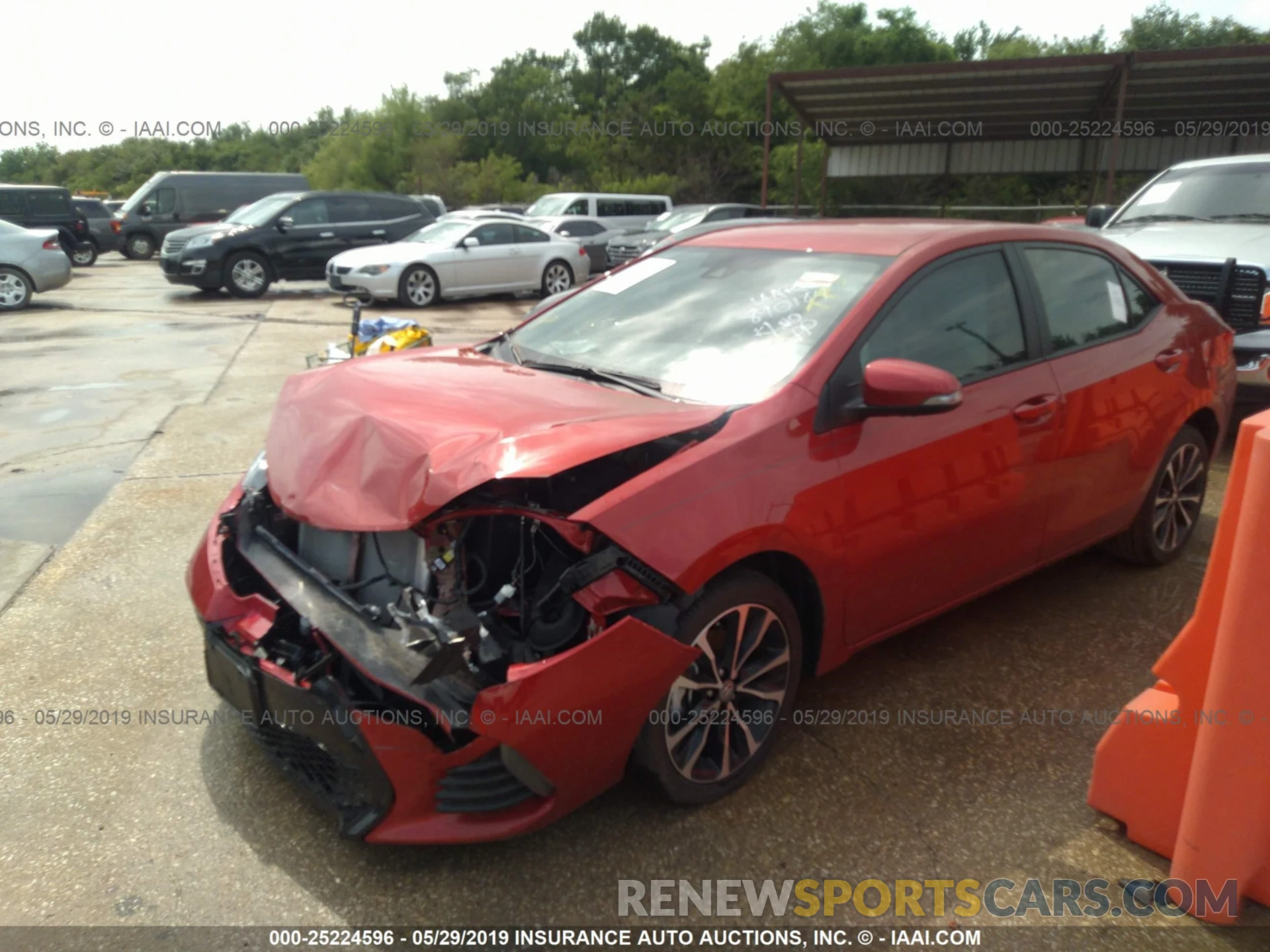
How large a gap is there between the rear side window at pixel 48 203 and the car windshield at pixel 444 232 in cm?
1053

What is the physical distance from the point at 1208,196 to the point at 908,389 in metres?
6.59

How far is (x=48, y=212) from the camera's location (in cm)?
2130

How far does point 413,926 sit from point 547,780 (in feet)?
1.58

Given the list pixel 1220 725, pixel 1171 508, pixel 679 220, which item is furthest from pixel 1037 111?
pixel 1220 725

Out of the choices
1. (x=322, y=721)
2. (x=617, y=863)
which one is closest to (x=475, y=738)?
(x=322, y=721)

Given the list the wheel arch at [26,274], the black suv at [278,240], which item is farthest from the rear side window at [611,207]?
the wheel arch at [26,274]

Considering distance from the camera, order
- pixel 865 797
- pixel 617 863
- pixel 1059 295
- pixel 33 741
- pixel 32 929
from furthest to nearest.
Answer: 1. pixel 1059 295
2. pixel 33 741
3. pixel 865 797
4. pixel 617 863
5. pixel 32 929

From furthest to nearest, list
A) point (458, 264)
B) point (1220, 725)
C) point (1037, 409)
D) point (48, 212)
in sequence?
1. point (48, 212)
2. point (458, 264)
3. point (1037, 409)
4. point (1220, 725)

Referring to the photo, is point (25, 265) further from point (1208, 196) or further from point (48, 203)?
point (1208, 196)

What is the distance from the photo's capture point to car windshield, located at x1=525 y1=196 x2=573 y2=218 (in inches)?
843

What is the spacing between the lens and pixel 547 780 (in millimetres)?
2451

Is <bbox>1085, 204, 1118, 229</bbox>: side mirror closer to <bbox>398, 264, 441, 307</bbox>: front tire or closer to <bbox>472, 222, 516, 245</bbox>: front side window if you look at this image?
<bbox>472, 222, 516, 245</bbox>: front side window

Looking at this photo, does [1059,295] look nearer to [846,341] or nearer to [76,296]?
[846,341]

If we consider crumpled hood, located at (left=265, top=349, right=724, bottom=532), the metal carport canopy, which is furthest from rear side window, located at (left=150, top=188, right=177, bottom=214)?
crumpled hood, located at (left=265, top=349, right=724, bottom=532)
